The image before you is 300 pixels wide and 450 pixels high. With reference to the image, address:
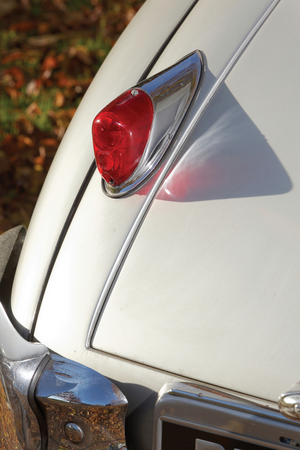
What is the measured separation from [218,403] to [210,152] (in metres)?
0.55

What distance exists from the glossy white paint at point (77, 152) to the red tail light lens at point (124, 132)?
146mm

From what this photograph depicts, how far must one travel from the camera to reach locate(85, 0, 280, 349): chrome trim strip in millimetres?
1015

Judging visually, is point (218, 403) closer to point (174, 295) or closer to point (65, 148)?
point (174, 295)

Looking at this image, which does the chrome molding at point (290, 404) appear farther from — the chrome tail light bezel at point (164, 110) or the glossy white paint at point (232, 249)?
the chrome tail light bezel at point (164, 110)

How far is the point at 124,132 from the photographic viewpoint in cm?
102

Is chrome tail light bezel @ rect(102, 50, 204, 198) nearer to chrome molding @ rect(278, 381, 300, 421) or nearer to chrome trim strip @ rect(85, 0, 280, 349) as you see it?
chrome trim strip @ rect(85, 0, 280, 349)

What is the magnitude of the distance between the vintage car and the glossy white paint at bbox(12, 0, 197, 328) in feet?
0.04

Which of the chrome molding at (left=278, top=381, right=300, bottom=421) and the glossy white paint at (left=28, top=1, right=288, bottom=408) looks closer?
the chrome molding at (left=278, top=381, right=300, bottom=421)

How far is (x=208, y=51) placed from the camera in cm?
107

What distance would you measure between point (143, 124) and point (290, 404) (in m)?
0.69

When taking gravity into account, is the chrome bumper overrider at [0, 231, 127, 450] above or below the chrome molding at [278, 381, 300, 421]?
below

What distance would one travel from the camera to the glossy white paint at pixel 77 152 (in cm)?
113

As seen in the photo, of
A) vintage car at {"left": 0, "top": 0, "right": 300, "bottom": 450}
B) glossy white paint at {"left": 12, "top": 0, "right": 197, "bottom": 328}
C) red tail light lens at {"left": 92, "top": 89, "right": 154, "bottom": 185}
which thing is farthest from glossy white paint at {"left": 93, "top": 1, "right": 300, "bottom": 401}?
glossy white paint at {"left": 12, "top": 0, "right": 197, "bottom": 328}

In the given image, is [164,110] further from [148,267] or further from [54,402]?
[54,402]
